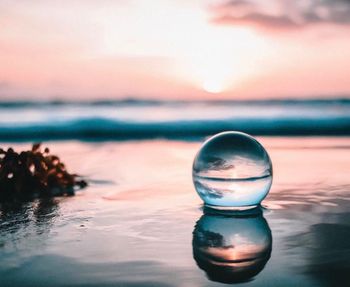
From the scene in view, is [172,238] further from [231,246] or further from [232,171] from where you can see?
[232,171]

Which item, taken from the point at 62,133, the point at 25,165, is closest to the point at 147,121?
the point at 62,133

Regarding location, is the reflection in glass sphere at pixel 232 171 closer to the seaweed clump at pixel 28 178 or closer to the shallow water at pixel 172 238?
the shallow water at pixel 172 238

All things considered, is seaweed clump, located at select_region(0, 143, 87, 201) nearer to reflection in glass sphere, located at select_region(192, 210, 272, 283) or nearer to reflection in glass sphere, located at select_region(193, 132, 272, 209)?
reflection in glass sphere, located at select_region(193, 132, 272, 209)

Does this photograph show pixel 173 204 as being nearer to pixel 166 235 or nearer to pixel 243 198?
pixel 243 198

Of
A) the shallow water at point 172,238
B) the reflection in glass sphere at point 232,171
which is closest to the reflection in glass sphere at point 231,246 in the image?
the shallow water at point 172,238

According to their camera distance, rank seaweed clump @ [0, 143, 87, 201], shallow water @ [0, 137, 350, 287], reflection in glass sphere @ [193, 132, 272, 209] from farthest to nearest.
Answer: seaweed clump @ [0, 143, 87, 201] → reflection in glass sphere @ [193, 132, 272, 209] → shallow water @ [0, 137, 350, 287]

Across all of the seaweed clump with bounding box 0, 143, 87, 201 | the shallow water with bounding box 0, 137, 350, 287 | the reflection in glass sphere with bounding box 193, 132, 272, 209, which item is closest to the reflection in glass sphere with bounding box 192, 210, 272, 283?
the shallow water with bounding box 0, 137, 350, 287
